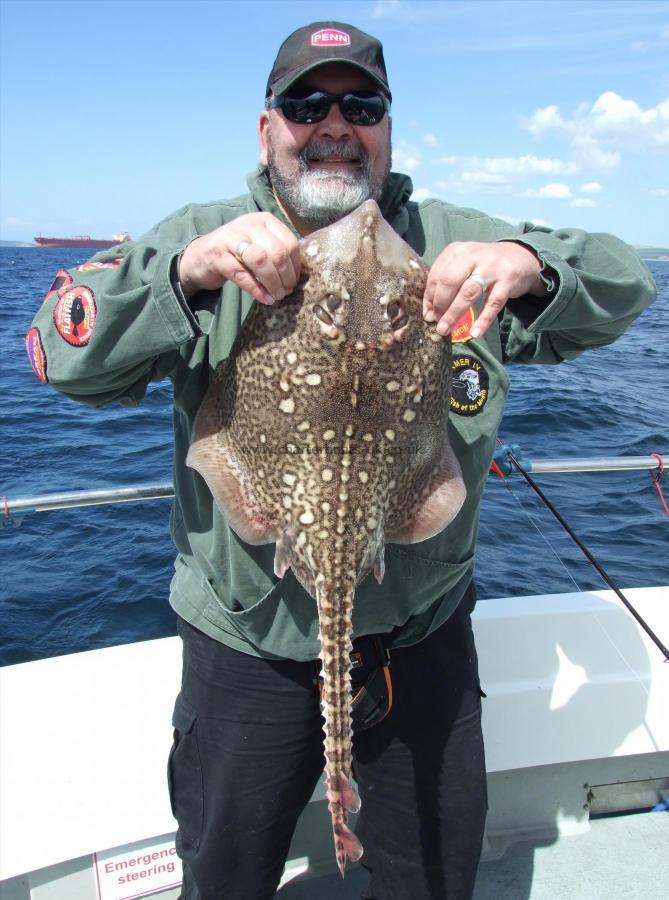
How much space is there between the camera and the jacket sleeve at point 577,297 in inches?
93.4

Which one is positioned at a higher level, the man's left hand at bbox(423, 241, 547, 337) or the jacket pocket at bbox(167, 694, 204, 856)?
the man's left hand at bbox(423, 241, 547, 337)

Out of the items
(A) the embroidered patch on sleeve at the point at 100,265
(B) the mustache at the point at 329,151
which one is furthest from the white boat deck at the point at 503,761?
(B) the mustache at the point at 329,151

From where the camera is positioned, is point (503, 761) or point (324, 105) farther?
point (503, 761)

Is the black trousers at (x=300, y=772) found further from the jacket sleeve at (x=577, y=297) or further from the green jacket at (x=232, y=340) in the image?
the jacket sleeve at (x=577, y=297)

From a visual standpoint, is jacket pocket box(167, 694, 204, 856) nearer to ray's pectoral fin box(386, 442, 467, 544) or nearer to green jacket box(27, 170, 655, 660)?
green jacket box(27, 170, 655, 660)

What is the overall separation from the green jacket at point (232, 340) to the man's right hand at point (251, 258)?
123 mm

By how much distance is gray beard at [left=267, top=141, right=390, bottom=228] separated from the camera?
8.77 feet

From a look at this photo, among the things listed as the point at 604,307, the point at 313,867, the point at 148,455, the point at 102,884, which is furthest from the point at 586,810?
the point at 148,455

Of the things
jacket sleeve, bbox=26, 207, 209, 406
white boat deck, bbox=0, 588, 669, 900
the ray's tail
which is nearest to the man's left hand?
jacket sleeve, bbox=26, 207, 209, 406

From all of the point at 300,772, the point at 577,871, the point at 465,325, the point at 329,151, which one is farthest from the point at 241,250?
the point at 577,871

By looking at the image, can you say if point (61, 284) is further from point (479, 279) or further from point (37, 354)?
point (479, 279)

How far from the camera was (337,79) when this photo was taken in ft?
8.82

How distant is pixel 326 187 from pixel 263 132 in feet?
1.52

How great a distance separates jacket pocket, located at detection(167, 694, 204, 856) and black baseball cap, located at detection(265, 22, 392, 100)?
2.46m
